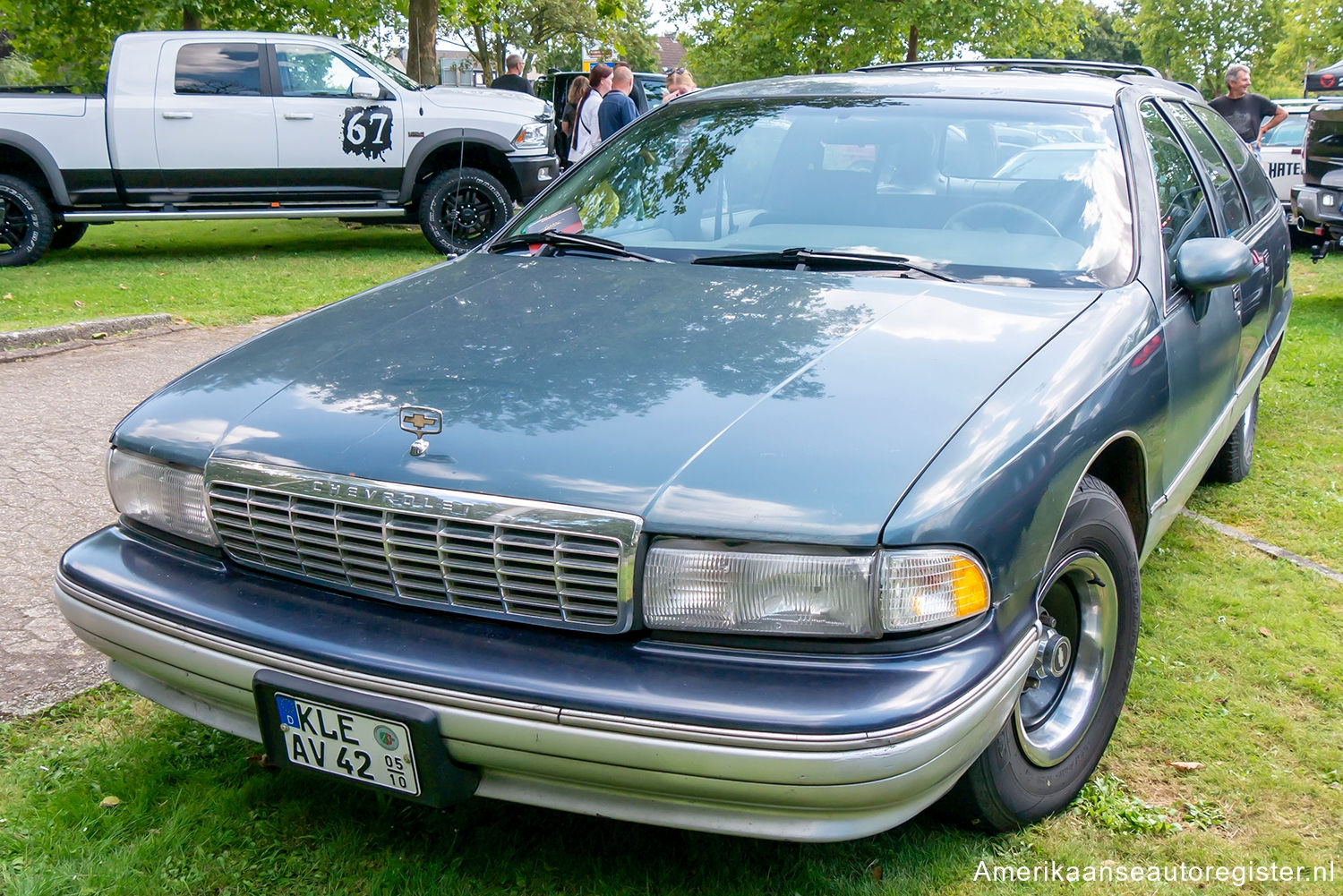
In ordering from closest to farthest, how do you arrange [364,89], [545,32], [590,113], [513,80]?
[364,89] < [590,113] < [513,80] < [545,32]

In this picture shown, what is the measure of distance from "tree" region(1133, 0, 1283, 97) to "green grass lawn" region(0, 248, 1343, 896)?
45.9 metres

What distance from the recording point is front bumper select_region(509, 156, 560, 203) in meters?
11.0

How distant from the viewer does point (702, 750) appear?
1.87 metres

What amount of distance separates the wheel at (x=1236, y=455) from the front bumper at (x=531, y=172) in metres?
7.48

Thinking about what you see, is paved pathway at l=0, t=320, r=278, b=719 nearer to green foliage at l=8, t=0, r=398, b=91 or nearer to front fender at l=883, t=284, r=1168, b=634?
front fender at l=883, t=284, r=1168, b=634

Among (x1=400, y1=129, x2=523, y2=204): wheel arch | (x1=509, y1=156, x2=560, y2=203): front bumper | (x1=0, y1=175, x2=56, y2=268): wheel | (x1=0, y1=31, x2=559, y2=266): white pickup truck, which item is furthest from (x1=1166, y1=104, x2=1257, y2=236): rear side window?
(x1=0, y1=175, x2=56, y2=268): wheel

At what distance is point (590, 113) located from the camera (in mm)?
11195

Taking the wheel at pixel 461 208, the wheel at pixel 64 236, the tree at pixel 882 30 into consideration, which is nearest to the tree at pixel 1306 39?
the tree at pixel 882 30

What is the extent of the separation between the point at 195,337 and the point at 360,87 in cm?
388

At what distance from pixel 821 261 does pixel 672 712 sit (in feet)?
5.14

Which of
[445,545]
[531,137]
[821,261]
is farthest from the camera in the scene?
[531,137]

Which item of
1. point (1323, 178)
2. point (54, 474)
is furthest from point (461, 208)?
point (1323, 178)

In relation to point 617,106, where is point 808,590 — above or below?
below

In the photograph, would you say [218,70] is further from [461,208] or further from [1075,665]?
[1075,665]
